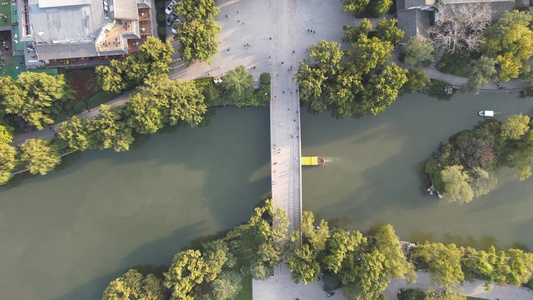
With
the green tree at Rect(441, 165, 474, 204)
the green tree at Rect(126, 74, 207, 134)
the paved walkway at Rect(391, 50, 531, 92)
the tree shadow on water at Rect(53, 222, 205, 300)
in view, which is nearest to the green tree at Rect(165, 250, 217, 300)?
the tree shadow on water at Rect(53, 222, 205, 300)

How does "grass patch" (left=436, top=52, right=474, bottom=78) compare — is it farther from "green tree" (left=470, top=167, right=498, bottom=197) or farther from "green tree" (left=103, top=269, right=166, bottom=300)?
"green tree" (left=103, top=269, right=166, bottom=300)

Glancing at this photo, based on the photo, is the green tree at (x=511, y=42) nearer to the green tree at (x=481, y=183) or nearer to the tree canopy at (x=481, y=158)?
the tree canopy at (x=481, y=158)

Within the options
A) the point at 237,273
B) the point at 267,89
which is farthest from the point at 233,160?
the point at 237,273

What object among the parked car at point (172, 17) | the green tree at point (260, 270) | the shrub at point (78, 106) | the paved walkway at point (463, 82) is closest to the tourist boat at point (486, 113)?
the paved walkway at point (463, 82)

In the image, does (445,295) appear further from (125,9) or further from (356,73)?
(125,9)

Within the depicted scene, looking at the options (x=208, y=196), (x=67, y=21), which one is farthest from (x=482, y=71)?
Answer: (x=67, y=21)
